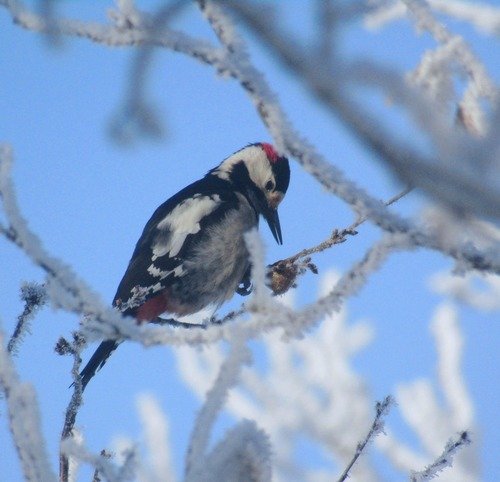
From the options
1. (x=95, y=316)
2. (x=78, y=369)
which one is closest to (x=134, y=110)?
(x=95, y=316)

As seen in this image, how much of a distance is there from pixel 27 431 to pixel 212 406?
36 centimetres

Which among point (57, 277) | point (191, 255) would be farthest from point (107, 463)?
point (191, 255)

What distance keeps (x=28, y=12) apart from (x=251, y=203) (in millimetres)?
3127

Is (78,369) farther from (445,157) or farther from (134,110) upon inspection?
(445,157)

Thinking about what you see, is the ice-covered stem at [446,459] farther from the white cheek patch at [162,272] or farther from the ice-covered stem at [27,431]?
the white cheek patch at [162,272]

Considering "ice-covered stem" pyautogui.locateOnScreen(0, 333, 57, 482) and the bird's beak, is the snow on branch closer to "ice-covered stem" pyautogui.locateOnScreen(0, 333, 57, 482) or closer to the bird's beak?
the bird's beak

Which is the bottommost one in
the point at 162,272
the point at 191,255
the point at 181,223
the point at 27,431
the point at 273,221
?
the point at 27,431

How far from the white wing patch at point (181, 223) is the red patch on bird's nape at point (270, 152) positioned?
0.69 meters

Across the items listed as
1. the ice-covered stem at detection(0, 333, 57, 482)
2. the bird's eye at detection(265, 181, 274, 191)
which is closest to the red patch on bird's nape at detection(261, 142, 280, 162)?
the bird's eye at detection(265, 181, 274, 191)

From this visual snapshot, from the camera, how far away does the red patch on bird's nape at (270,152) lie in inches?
182

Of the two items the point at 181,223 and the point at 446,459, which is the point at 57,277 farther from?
the point at 181,223

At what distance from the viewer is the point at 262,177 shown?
4.59 m

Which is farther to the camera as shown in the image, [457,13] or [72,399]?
[457,13]

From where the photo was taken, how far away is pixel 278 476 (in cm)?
664
